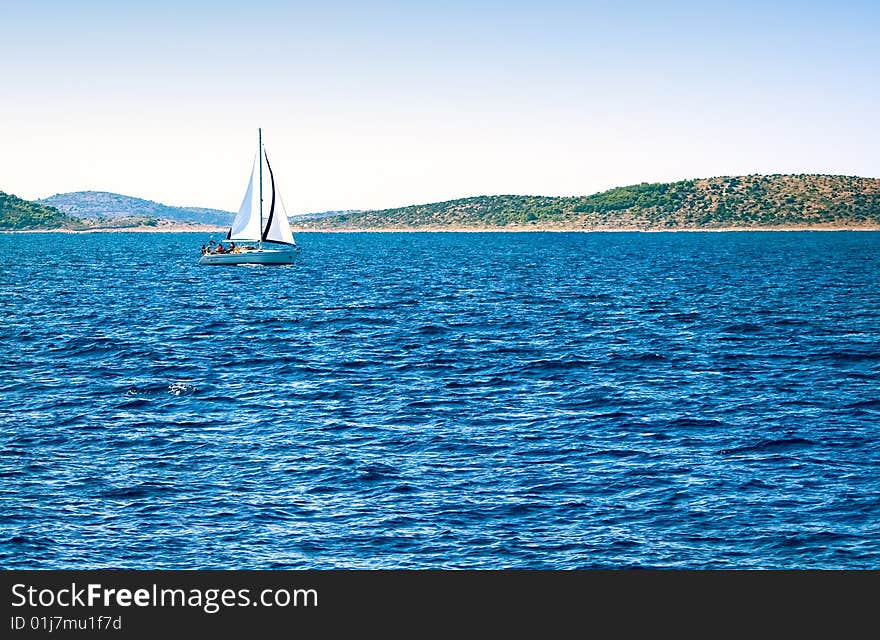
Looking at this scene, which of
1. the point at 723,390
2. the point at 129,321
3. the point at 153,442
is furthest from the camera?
the point at 129,321

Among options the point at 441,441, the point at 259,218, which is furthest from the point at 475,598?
the point at 259,218

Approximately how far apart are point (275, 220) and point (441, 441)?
9714 centimetres

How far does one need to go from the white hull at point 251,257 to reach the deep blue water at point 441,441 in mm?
59049

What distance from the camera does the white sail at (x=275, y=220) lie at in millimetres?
→ 124500

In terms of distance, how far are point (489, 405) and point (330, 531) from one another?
1574 centimetres

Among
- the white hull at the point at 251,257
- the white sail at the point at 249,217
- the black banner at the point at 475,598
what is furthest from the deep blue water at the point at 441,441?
the white hull at the point at 251,257

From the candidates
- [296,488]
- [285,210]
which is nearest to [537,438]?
[296,488]

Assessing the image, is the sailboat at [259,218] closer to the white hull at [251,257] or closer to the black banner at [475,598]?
the white hull at [251,257]

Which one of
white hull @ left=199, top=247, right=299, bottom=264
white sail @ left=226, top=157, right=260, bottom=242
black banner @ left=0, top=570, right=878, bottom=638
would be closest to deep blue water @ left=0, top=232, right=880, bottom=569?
black banner @ left=0, top=570, right=878, bottom=638

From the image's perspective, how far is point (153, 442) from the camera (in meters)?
32.0

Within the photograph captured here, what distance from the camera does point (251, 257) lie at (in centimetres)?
13000

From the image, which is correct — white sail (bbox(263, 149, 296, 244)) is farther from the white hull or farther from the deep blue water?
the deep blue water

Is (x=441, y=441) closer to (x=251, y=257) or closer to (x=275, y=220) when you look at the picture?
(x=275, y=220)

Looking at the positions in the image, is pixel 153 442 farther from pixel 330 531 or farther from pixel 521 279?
pixel 521 279
